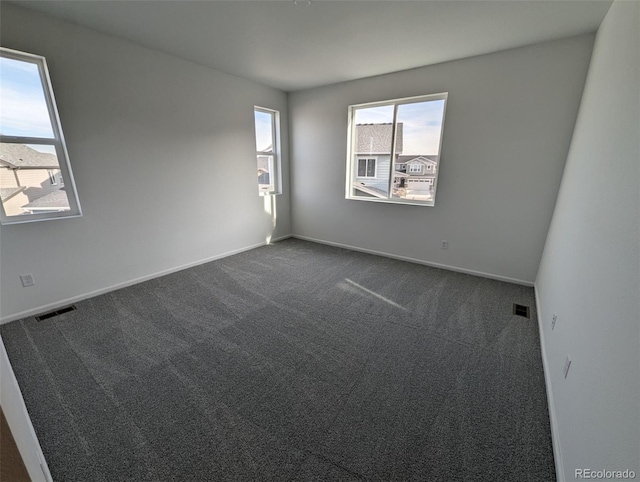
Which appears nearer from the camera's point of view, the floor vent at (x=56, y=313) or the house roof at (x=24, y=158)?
the house roof at (x=24, y=158)

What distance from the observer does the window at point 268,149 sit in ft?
14.9

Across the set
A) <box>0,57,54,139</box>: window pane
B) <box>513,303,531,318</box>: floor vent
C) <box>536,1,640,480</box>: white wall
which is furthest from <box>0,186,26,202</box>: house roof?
<box>513,303,531,318</box>: floor vent

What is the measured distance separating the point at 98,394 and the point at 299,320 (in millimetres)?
1528

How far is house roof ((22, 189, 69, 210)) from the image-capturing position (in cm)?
255

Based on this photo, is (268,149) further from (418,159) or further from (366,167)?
(418,159)

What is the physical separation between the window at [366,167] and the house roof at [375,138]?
0.14 metres

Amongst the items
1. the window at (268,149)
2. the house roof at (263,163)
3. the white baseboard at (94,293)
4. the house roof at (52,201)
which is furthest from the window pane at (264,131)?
the house roof at (52,201)

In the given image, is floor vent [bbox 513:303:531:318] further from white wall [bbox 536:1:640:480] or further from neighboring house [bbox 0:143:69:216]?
neighboring house [bbox 0:143:69:216]

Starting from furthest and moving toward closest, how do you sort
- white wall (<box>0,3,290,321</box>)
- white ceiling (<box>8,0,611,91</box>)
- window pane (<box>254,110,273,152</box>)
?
window pane (<box>254,110,273,152</box>) → white wall (<box>0,3,290,321</box>) → white ceiling (<box>8,0,611,91</box>)

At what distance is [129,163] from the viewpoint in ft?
9.98

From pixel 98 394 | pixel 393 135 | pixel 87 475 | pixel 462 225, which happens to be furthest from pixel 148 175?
pixel 462 225

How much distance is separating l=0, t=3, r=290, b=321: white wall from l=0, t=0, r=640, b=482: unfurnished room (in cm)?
2

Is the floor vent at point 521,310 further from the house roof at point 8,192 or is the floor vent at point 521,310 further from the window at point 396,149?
the house roof at point 8,192

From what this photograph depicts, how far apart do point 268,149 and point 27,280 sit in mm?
3560
